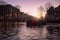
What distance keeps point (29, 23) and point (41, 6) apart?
7.12 meters

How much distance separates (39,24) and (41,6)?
6.52 meters

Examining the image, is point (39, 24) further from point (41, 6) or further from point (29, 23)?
point (41, 6)

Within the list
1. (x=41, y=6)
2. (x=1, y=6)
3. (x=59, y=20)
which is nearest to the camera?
(x=41, y=6)

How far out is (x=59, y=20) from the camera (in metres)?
12.4

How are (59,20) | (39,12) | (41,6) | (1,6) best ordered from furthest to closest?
(1,6), (59,20), (41,6), (39,12)

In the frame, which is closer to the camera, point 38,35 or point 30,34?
point 38,35

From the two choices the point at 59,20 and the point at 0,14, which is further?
the point at 0,14

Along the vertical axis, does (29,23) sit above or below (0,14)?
below

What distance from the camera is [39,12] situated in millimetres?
10125

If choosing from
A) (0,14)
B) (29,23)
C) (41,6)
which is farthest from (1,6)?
(41,6)

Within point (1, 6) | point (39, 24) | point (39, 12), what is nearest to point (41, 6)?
point (39, 12)

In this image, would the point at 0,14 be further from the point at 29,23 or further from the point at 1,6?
the point at 29,23

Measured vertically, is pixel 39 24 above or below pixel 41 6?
below

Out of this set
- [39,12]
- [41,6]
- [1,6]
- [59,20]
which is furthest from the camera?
[1,6]
